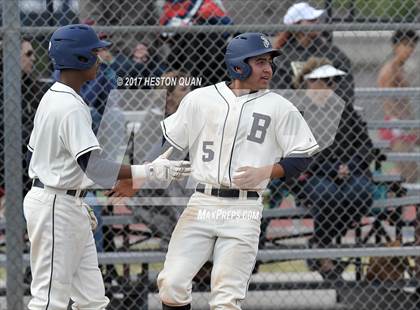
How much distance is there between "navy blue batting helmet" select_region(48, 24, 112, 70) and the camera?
4.89 meters

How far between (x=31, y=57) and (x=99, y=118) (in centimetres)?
66

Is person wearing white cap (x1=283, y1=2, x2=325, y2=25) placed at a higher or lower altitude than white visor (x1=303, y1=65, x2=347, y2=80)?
higher

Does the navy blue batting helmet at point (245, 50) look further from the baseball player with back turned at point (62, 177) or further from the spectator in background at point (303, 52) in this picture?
the spectator in background at point (303, 52)

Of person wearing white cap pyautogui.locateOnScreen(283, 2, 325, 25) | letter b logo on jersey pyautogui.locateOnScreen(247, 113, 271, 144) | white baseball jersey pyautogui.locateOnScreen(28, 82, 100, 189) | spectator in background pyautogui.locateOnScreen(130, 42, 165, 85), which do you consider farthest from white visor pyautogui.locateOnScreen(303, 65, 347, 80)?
white baseball jersey pyautogui.locateOnScreen(28, 82, 100, 189)

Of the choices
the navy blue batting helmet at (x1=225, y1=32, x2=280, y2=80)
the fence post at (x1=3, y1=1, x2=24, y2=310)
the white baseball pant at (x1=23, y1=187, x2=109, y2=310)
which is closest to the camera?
the white baseball pant at (x1=23, y1=187, x2=109, y2=310)

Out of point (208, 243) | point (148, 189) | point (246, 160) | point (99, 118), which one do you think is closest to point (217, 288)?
point (208, 243)

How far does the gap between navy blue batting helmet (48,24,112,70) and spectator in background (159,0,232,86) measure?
1.53m

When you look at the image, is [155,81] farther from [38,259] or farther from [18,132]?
[38,259]

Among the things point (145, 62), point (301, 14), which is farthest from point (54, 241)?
point (301, 14)

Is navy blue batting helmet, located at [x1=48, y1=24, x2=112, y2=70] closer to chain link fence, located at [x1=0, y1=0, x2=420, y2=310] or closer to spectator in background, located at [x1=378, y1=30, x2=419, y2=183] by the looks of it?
chain link fence, located at [x1=0, y1=0, x2=420, y2=310]

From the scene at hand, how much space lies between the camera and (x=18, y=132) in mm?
5926

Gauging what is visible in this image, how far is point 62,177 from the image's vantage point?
4.88m

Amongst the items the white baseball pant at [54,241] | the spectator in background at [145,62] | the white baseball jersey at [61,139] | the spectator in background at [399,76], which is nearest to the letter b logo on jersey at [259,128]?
the white baseball jersey at [61,139]

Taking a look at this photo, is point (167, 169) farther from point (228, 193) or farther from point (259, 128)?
point (259, 128)
